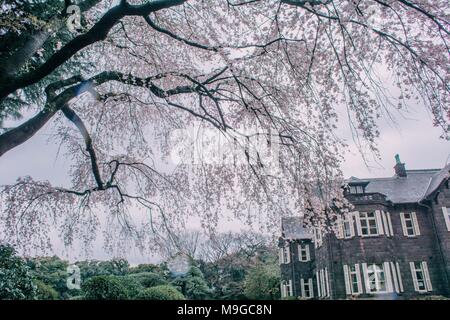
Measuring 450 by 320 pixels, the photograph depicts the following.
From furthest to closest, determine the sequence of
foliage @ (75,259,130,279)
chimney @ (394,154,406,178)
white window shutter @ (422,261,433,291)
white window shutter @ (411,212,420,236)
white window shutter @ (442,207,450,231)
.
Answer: chimney @ (394,154,406,178)
foliage @ (75,259,130,279)
white window shutter @ (411,212,420,236)
white window shutter @ (442,207,450,231)
white window shutter @ (422,261,433,291)

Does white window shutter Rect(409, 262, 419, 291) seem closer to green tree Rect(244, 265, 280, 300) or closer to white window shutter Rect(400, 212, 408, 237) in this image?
white window shutter Rect(400, 212, 408, 237)

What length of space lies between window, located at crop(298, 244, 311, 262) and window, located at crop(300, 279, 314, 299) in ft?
5.67

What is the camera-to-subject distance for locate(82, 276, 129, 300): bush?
13117 mm

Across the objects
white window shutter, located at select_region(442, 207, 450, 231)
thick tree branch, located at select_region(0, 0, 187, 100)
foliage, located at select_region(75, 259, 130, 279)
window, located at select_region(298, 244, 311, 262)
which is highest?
white window shutter, located at select_region(442, 207, 450, 231)

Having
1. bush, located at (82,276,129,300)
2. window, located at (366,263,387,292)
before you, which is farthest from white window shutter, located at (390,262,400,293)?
bush, located at (82,276,129,300)

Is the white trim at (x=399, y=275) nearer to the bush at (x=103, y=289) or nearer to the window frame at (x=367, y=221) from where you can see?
the window frame at (x=367, y=221)

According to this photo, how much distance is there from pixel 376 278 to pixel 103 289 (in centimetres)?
1519

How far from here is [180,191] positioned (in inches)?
358

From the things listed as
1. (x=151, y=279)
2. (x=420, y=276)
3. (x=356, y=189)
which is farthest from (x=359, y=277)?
(x=151, y=279)

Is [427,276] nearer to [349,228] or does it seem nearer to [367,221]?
[367,221]

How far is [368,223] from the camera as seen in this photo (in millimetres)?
20688
